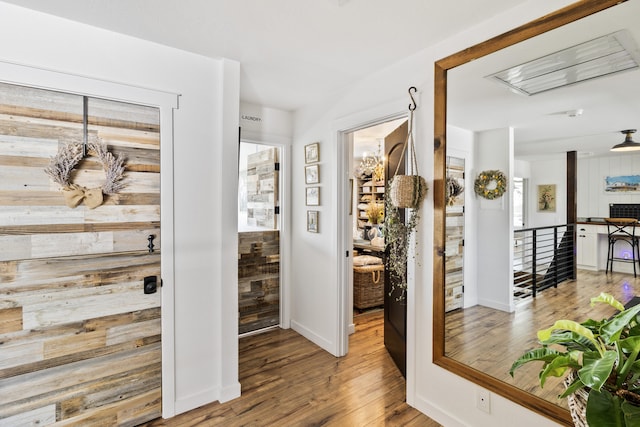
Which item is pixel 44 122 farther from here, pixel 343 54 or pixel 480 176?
pixel 480 176

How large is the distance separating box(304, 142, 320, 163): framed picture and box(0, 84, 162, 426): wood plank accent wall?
1.54 m

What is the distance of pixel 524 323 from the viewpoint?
5.97ft

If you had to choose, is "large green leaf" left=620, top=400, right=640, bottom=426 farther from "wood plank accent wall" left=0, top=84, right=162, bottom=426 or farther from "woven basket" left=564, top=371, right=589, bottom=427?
"wood plank accent wall" left=0, top=84, right=162, bottom=426

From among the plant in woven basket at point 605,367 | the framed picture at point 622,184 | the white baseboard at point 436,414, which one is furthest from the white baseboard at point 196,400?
the framed picture at point 622,184

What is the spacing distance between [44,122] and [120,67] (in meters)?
0.55

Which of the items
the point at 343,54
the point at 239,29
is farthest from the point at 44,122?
→ the point at 343,54

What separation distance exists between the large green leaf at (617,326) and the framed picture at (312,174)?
2.55m

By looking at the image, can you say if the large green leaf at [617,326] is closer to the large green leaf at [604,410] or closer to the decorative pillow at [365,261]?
the large green leaf at [604,410]

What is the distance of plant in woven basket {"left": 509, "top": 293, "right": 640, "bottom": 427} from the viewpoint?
88cm

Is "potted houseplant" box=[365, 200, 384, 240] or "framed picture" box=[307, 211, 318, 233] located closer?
"framed picture" box=[307, 211, 318, 233]

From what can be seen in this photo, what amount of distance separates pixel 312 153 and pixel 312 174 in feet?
0.71

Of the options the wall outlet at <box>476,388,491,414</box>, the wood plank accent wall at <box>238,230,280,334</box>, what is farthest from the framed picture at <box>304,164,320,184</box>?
the wall outlet at <box>476,388,491,414</box>

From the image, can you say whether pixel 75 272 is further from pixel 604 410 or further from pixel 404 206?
pixel 604 410

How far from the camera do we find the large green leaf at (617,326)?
0.98m
